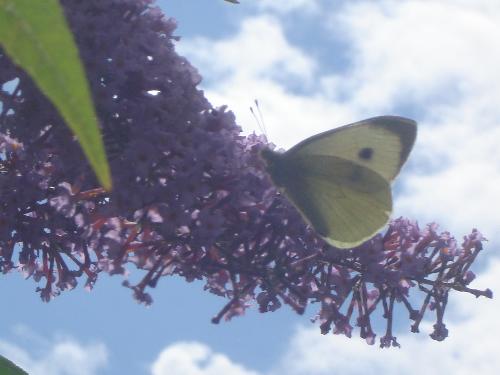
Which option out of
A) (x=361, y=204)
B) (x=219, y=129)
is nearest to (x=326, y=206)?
(x=361, y=204)

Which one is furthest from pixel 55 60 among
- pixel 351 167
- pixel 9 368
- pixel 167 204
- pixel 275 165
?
pixel 351 167

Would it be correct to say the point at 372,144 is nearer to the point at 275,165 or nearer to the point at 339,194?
the point at 339,194

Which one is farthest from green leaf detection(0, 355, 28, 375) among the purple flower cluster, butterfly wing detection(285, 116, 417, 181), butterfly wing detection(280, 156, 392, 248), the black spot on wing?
the black spot on wing

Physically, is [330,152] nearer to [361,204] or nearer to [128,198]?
[361,204]

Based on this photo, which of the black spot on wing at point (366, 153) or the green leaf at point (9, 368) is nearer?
the green leaf at point (9, 368)

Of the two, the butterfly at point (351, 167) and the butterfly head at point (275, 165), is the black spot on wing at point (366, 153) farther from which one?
the butterfly head at point (275, 165)

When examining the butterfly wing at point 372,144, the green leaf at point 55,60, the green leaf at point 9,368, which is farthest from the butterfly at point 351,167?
the green leaf at point 55,60
